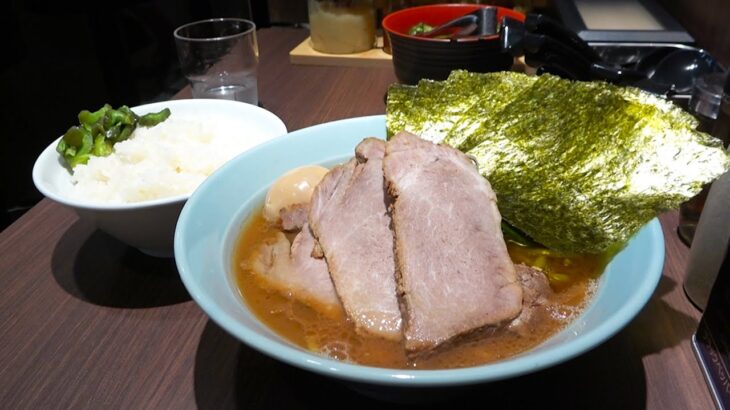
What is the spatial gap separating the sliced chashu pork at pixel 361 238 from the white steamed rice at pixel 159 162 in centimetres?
33

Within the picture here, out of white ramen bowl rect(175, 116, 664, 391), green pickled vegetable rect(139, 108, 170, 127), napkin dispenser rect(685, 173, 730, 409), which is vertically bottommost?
napkin dispenser rect(685, 173, 730, 409)

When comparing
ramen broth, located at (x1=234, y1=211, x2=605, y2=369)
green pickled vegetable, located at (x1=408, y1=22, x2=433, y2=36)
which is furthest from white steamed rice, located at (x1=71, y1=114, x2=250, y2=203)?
green pickled vegetable, located at (x1=408, y1=22, x2=433, y2=36)

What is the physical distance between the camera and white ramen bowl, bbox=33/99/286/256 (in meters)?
0.89

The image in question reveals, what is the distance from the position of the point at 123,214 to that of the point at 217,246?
19 centimetres

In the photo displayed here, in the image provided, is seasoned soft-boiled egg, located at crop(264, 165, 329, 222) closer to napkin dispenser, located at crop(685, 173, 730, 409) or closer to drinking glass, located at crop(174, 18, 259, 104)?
napkin dispenser, located at crop(685, 173, 730, 409)

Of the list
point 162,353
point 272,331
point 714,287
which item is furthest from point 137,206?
point 714,287

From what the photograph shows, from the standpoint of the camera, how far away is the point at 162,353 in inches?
32.9

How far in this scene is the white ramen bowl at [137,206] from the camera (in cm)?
89

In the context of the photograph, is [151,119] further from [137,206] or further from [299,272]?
[299,272]

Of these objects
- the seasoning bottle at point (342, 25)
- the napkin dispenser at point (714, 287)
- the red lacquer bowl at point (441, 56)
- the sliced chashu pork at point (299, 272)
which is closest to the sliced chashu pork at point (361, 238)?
the sliced chashu pork at point (299, 272)

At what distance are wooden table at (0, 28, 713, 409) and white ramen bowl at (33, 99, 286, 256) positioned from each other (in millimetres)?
80

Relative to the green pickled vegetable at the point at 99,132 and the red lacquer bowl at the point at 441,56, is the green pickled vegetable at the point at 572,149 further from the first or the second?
the green pickled vegetable at the point at 99,132

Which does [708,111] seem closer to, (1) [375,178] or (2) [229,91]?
(1) [375,178]

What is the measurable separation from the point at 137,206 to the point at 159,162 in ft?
0.90
